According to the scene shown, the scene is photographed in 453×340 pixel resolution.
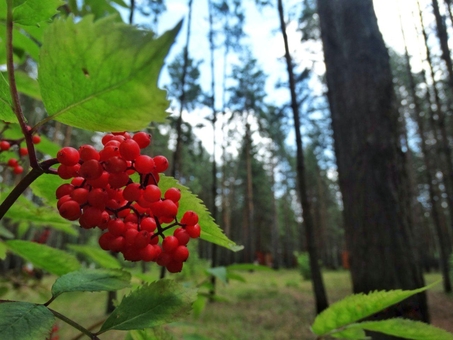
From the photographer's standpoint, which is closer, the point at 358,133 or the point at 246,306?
the point at 358,133

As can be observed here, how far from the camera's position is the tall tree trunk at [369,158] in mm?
2443

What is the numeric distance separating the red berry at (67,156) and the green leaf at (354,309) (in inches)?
26.9

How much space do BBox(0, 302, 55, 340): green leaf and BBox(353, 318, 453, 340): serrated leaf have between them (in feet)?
2.17

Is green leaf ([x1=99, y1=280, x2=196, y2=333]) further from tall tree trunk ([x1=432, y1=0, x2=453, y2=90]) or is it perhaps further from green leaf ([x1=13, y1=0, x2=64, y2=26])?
tall tree trunk ([x1=432, y1=0, x2=453, y2=90])

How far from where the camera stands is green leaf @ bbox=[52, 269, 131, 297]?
566 millimetres

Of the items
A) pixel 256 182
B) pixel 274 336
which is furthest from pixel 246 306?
pixel 256 182

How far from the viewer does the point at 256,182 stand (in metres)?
29.2

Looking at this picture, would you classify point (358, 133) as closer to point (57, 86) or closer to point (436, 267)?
point (57, 86)

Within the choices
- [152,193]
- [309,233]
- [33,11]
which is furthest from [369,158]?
[309,233]

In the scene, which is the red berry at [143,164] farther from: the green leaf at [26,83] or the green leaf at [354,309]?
the green leaf at [26,83]

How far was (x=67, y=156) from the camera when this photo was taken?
0.50 meters

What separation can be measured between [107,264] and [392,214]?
7.23ft

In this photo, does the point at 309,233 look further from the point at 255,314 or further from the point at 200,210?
the point at 200,210

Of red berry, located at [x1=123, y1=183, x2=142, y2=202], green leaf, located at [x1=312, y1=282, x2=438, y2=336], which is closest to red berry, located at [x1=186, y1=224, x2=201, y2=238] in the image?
red berry, located at [x1=123, y1=183, x2=142, y2=202]
